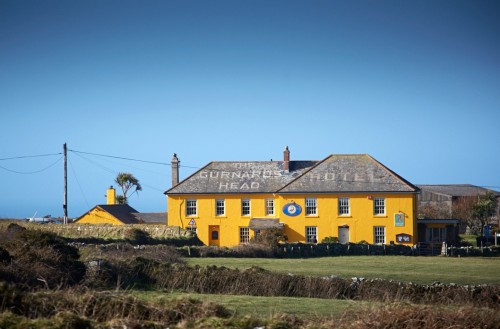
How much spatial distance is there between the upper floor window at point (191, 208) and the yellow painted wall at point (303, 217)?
0.26 m

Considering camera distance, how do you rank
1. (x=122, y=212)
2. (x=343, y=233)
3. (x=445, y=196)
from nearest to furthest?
(x=343, y=233) → (x=122, y=212) → (x=445, y=196)

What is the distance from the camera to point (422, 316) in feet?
49.7

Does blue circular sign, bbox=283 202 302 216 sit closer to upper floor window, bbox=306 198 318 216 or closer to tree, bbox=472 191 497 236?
upper floor window, bbox=306 198 318 216

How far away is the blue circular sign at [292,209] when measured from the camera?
202ft

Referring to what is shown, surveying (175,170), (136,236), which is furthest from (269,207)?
(136,236)

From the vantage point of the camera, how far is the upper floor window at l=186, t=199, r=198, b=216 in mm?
64062

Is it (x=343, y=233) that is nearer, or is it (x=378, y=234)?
(x=378, y=234)

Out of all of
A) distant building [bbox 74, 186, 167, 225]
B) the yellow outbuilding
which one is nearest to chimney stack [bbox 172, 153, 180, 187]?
distant building [bbox 74, 186, 167, 225]

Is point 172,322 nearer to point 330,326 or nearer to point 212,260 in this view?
point 330,326

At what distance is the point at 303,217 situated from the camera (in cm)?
6159

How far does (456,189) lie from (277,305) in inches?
3393

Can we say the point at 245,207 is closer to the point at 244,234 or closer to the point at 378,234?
the point at 244,234

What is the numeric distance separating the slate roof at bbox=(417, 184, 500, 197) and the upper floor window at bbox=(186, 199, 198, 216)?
1677 inches

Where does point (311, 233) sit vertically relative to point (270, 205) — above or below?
below
